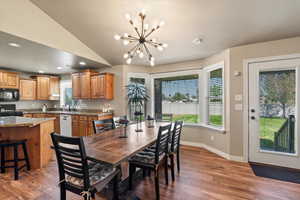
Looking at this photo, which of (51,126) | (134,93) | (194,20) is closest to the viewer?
(194,20)

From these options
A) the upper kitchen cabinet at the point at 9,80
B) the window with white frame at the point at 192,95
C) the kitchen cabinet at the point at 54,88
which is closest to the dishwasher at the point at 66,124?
the kitchen cabinet at the point at 54,88

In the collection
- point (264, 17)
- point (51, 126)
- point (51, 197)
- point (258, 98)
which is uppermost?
point (264, 17)

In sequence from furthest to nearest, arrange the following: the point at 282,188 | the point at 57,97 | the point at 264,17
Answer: the point at 57,97 < the point at 264,17 < the point at 282,188

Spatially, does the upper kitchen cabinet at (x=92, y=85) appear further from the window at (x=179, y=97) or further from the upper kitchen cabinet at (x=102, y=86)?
the window at (x=179, y=97)

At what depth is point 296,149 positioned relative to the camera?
2.69 metres

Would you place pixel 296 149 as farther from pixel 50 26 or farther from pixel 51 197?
pixel 50 26

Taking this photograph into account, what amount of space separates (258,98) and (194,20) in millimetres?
2027

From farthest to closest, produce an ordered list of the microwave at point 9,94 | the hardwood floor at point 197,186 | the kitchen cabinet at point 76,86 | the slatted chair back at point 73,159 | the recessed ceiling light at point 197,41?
the kitchen cabinet at point 76,86 → the microwave at point 9,94 → the recessed ceiling light at point 197,41 → the hardwood floor at point 197,186 → the slatted chair back at point 73,159

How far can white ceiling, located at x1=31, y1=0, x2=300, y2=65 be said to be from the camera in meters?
2.27

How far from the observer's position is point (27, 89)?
524 centimetres

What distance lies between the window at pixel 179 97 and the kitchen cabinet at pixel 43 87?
171 inches

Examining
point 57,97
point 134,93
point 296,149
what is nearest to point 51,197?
point 134,93

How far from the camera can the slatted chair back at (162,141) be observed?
187cm

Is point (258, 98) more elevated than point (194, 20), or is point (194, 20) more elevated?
point (194, 20)
